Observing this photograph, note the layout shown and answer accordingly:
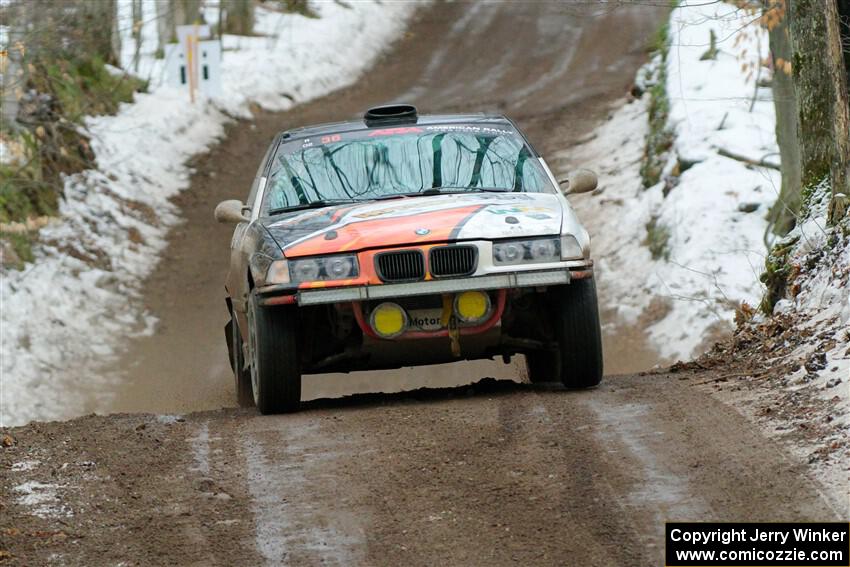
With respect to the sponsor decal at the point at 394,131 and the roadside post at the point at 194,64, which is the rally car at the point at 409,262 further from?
the roadside post at the point at 194,64

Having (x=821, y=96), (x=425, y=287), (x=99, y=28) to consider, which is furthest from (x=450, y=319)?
(x=99, y=28)

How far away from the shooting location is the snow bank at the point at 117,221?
46.7ft

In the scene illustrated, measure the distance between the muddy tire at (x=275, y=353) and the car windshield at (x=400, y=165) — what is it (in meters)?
1.02

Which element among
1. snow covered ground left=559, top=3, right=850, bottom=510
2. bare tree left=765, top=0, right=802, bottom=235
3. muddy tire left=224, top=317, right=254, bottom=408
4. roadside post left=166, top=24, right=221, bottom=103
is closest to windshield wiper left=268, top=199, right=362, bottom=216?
muddy tire left=224, top=317, right=254, bottom=408

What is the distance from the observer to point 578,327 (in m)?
7.77

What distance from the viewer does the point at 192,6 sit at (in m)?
28.0

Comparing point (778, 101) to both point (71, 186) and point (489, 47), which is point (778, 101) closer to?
point (71, 186)

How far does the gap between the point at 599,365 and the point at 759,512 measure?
2901 millimetres

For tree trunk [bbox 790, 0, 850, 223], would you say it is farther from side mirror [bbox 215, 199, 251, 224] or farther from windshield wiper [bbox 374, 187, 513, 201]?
side mirror [bbox 215, 199, 251, 224]

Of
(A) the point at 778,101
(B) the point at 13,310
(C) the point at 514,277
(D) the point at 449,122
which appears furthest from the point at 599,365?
(B) the point at 13,310

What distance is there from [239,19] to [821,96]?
2410 cm

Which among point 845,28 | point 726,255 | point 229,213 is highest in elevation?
point 845,28

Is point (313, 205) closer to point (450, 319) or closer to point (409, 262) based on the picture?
point (409, 262)

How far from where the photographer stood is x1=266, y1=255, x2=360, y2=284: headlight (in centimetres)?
Result: 741
